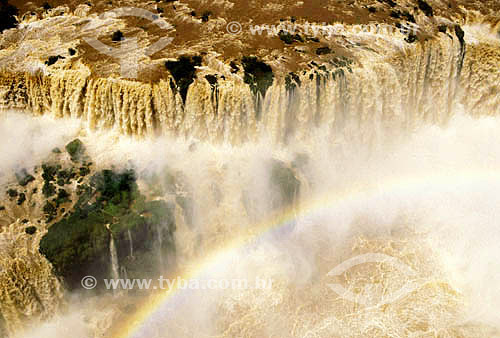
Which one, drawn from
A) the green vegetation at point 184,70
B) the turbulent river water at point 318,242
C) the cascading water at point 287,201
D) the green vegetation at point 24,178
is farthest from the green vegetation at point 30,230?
the green vegetation at point 184,70

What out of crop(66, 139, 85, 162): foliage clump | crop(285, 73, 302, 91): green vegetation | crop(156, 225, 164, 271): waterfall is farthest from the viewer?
crop(285, 73, 302, 91): green vegetation

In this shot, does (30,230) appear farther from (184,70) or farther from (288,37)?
(288,37)

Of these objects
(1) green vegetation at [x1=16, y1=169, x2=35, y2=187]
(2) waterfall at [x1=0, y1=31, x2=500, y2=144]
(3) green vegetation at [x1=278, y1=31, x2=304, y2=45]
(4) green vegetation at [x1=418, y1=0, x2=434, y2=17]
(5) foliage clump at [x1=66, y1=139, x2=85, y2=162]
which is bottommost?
(1) green vegetation at [x1=16, y1=169, x2=35, y2=187]

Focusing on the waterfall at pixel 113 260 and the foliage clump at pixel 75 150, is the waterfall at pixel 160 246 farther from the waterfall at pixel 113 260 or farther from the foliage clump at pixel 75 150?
the foliage clump at pixel 75 150

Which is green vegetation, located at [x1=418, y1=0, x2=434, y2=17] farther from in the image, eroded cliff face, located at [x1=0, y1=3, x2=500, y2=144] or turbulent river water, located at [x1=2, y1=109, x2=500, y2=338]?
turbulent river water, located at [x1=2, y1=109, x2=500, y2=338]

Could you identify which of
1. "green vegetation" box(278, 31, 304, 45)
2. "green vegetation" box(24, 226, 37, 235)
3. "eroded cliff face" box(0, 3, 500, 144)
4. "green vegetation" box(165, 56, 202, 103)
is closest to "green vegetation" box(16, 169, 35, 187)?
"green vegetation" box(24, 226, 37, 235)

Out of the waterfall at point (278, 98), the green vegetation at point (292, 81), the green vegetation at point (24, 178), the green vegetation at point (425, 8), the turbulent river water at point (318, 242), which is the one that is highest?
the green vegetation at point (425, 8)

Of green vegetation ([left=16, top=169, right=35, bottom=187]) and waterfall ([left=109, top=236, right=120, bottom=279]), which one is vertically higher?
green vegetation ([left=16, top=169, right=35, bottom=187])
